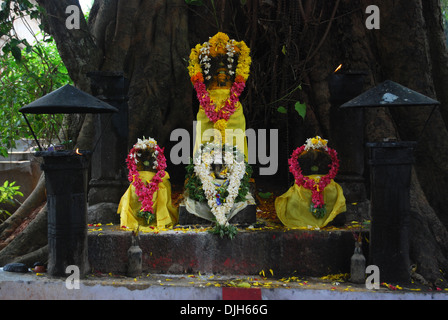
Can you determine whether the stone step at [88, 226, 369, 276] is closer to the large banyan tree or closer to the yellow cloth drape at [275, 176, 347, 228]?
the yellow cloth drape at [275, 176, 347, 228]

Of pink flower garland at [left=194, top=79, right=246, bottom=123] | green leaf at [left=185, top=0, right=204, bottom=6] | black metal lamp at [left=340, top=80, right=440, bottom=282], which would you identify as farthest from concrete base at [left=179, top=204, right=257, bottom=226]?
green leaf at [left=185, top=0, right=204, bottom=6]

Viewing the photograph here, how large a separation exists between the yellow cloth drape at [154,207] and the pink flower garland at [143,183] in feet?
0.32

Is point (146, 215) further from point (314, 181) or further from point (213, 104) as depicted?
point (314, 181)

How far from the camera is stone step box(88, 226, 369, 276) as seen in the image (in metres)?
6.12

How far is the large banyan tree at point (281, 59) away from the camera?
7.27 metres

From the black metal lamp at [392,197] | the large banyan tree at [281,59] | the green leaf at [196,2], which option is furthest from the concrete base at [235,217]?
the green leaf at [196,2]

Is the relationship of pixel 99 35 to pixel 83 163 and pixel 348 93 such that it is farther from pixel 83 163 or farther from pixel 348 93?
pixel 348 93

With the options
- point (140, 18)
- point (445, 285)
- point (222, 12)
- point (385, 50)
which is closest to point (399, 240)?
point (445, 285)

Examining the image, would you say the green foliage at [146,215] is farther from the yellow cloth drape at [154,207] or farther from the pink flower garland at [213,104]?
the pink flower garland at [213,104]

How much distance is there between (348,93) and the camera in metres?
7.09

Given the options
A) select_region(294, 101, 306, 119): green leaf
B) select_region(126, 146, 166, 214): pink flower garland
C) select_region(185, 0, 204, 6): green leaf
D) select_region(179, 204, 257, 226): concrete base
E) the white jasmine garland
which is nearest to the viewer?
the white jasmine garland

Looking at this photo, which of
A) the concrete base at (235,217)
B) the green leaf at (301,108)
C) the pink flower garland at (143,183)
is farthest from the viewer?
the green leaf at (301,108)

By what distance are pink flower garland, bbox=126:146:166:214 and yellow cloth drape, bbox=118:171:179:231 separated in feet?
0.32

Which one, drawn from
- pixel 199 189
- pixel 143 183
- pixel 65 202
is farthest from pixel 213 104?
pixel 65 202
